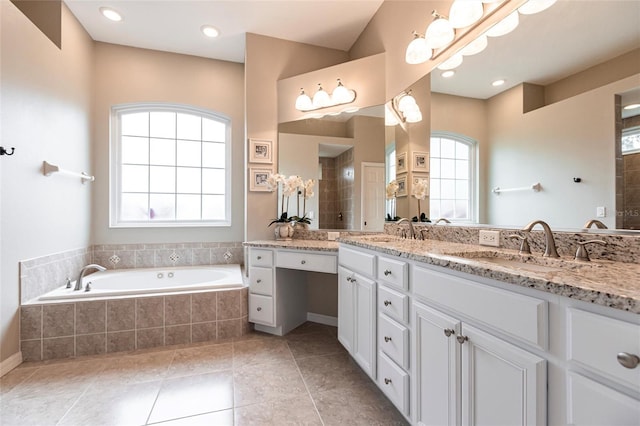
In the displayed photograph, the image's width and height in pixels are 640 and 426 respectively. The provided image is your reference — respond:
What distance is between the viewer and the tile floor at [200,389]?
4.75 ft

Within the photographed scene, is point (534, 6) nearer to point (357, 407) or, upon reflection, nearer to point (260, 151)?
point (357, 407)

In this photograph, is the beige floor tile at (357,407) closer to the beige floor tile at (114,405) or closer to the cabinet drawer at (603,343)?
the beige floor tile at (114,405)

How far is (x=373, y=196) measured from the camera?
8.02ft

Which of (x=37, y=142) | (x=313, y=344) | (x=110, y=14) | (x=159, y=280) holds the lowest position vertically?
(x=313, y=344)

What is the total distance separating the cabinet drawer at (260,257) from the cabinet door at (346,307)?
0.72 metres

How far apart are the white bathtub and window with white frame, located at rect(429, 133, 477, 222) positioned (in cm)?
181

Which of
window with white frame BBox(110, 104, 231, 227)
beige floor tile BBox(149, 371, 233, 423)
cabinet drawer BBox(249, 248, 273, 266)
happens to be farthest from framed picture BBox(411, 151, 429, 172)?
window with white frame BBox(110, 104, 231, 227)

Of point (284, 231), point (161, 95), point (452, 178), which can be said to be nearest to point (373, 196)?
point (452, 178)

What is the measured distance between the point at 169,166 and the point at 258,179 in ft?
4.13

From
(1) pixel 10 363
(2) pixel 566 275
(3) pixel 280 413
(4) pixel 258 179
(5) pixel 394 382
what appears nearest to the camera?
(2) pixel 566 275

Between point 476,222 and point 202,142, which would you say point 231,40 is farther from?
point 476,222

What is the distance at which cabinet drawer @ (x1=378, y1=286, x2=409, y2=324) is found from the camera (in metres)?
1.28

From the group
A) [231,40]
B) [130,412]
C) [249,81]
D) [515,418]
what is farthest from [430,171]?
[231,40]

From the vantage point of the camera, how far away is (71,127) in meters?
2.54
